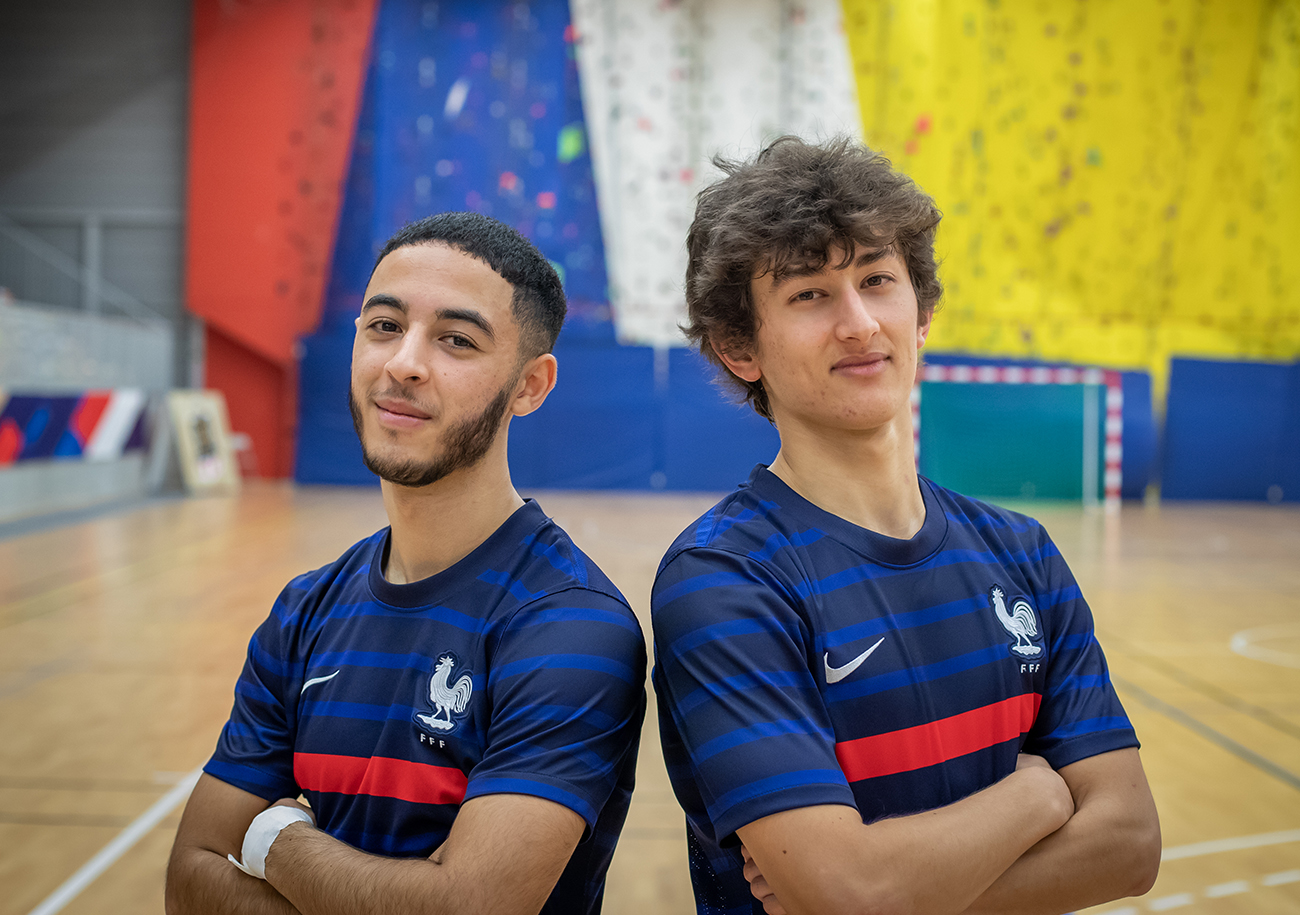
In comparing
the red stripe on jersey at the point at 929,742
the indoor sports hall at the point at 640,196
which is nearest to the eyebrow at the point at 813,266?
the red stripe on jersey at the point at 929,742

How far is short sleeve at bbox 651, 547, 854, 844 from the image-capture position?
122cm

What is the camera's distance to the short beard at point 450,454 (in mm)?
1457

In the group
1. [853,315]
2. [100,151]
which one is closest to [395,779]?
[853,315]

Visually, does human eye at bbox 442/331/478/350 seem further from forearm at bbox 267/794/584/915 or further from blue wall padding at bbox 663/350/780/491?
blue wall padding at bbox 663/350/780/491

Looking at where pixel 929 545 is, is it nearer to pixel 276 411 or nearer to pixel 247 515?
pixel 247 515

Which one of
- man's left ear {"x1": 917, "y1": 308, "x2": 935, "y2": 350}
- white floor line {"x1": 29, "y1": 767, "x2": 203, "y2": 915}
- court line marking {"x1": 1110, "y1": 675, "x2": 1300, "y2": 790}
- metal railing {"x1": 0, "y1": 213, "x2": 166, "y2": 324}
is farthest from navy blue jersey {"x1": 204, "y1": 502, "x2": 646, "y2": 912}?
metal railing {"x1": 0, "y1": 213, "x2": 166, "y2": 324}

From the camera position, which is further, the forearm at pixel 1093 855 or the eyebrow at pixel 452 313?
the eyebrow at pixel 452 313

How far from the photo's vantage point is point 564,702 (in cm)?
130

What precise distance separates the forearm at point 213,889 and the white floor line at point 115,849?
1.16 meters

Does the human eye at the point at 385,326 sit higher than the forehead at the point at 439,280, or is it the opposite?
the forehead at the point at 439,280

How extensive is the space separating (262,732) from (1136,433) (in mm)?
13367

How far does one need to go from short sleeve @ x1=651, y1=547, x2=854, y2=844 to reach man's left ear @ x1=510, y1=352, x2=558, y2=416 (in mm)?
399

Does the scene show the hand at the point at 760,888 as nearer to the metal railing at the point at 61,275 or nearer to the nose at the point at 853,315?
the nose at the point at 853,315

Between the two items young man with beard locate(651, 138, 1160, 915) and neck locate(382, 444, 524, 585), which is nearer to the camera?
young man with beard locate(651, 138, 1160, 915)
